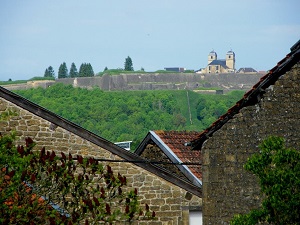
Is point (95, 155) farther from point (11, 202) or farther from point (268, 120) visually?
point (11, 202)

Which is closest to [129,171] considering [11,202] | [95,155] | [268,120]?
[95,155]

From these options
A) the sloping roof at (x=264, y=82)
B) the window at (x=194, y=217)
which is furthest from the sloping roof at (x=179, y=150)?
the sloping roof at (x=264, y=82)

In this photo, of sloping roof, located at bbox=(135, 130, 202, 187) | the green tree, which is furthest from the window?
the green tree

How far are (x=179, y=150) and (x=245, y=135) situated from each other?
23.0 ft

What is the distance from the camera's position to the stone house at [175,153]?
2377 cm

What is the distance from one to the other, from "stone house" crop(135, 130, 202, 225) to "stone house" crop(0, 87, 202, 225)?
37.4 inches

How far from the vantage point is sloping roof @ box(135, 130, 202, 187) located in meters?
23.8

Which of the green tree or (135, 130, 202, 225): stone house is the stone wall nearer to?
the green tree

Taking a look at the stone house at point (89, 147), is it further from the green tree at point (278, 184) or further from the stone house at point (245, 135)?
the green tree at point (278, 184)

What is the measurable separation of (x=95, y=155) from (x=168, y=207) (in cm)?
192

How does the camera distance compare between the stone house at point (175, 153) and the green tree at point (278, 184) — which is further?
the stone house at point (175, 153)

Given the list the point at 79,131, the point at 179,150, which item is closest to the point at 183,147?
the point at 179,150

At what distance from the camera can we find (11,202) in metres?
14.9

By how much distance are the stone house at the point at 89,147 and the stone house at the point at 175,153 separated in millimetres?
949
